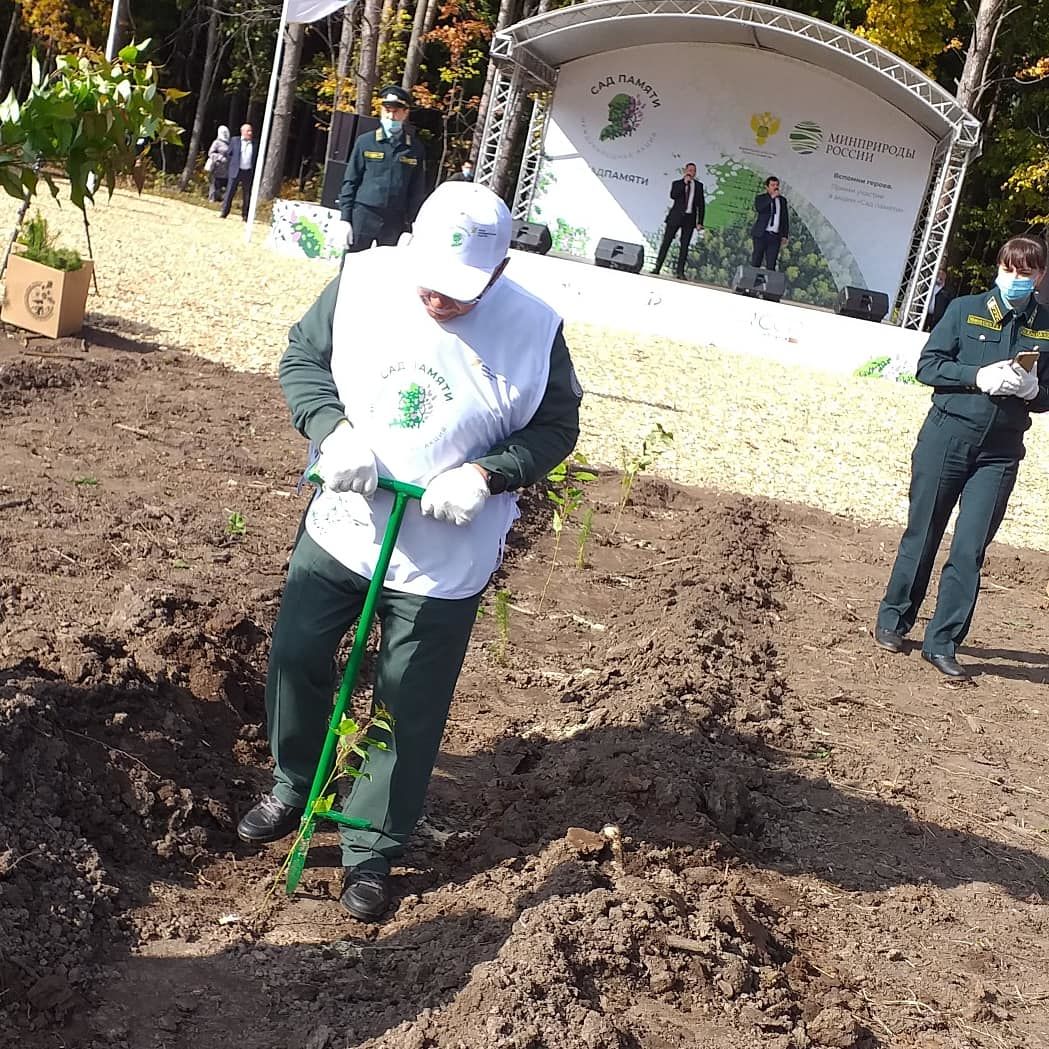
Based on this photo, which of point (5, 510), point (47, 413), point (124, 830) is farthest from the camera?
point (47, 413)

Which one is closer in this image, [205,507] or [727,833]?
[727,833]

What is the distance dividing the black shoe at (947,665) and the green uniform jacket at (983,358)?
1089 mm

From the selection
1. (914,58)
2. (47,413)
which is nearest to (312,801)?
(47,413)

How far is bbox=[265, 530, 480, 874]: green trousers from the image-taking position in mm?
3443

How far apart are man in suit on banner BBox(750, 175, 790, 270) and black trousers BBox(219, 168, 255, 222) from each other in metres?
8.25

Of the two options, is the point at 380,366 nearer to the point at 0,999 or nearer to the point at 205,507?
the point at 0,999

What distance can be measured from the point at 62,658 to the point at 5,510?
6.53 feet

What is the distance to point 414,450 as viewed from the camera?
3352 mm

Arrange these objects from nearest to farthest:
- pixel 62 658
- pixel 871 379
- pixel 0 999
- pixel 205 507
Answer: pixel 0 999, pixel 62 658, pixel 205 507, pixel 871 379

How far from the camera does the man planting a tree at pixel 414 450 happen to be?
10.6 feet

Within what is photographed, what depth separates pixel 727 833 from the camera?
4.26 m

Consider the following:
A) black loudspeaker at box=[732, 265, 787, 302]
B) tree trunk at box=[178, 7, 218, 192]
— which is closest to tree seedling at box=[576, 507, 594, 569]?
black loudspeaker at box=[732, 265, 787, 302]

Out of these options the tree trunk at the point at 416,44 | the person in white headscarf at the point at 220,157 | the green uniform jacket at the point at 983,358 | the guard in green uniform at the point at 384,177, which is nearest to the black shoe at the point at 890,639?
the green uniform jacket at the point at 983,358

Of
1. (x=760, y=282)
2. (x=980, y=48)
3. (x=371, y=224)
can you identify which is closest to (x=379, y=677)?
(x=371, y=224)
